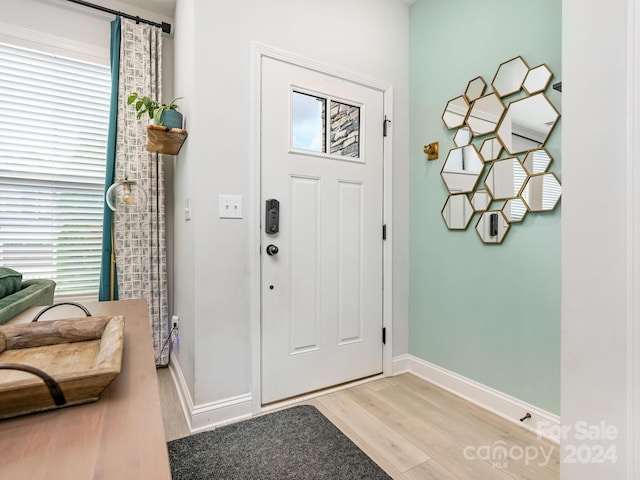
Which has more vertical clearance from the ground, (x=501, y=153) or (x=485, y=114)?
(x=485, y=114)

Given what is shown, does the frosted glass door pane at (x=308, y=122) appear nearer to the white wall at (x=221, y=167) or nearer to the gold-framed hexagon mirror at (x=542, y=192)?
the white wall at (x=221, y=167)

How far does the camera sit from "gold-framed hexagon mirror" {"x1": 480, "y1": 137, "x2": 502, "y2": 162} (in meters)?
1.93

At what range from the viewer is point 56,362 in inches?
30.7

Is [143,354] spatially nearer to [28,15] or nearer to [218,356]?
[218,356]

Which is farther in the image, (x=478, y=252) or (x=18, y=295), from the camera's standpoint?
(x=478, y=252)

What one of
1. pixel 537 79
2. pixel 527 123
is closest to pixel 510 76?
pixel 537 79

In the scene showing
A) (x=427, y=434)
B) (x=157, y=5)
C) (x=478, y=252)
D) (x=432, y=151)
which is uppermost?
(x=157, y=5)

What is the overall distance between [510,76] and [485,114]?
23cm

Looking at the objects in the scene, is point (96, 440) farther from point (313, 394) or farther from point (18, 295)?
point (313, 394)

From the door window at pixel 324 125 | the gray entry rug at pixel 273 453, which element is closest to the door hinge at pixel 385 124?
the door window at pixel 324 125

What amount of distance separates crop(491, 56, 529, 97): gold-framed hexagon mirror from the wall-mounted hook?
0.50m

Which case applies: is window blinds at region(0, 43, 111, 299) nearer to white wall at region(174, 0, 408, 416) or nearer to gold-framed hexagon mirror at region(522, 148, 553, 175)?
white wall at region(174, 0, 408, 416)

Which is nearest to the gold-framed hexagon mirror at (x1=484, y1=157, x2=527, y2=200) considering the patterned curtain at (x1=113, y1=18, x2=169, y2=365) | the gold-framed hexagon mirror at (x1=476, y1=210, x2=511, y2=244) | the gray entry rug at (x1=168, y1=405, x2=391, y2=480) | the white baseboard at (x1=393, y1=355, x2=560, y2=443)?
the gold-framed hexagon mirror at (x1=476, y1=210, x2=511, y2=244)

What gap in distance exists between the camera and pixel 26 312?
1327 mm
